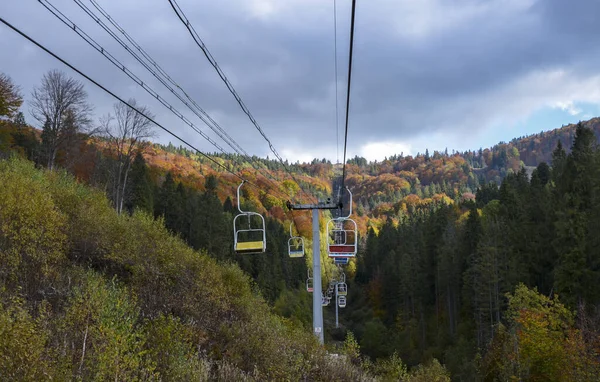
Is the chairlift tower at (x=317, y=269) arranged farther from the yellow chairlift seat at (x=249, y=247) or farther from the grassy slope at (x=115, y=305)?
the yellow chairlift seat at (x=249, y=247)

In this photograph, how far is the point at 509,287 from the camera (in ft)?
145

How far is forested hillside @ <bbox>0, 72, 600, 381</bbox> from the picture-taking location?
1236 cm

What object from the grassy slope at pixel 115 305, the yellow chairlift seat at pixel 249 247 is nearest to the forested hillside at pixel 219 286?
the grassy slope at pixel 115 305

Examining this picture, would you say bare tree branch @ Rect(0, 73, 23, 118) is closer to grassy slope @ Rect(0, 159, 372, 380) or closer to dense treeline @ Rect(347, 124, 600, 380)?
grassy slope @ Rect(0, 159, 372, 380)

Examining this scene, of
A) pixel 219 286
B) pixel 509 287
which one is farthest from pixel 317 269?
pixel 509 287

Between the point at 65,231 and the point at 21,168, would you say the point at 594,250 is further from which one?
the point at 21,168

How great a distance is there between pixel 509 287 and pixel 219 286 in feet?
105

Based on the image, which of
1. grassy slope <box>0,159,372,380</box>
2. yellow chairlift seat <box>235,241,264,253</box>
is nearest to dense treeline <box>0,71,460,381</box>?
grassy slope <box>0,159,372,380</box>

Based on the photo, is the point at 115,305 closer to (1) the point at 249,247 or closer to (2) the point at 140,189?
(1) the point at 249,247

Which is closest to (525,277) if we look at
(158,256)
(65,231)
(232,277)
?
(232,277)

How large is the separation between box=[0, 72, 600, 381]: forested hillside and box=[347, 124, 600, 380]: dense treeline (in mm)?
179

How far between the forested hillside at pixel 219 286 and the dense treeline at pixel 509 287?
179 millimetres

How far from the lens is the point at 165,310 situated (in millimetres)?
19281

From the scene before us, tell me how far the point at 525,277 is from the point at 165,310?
119 feet
